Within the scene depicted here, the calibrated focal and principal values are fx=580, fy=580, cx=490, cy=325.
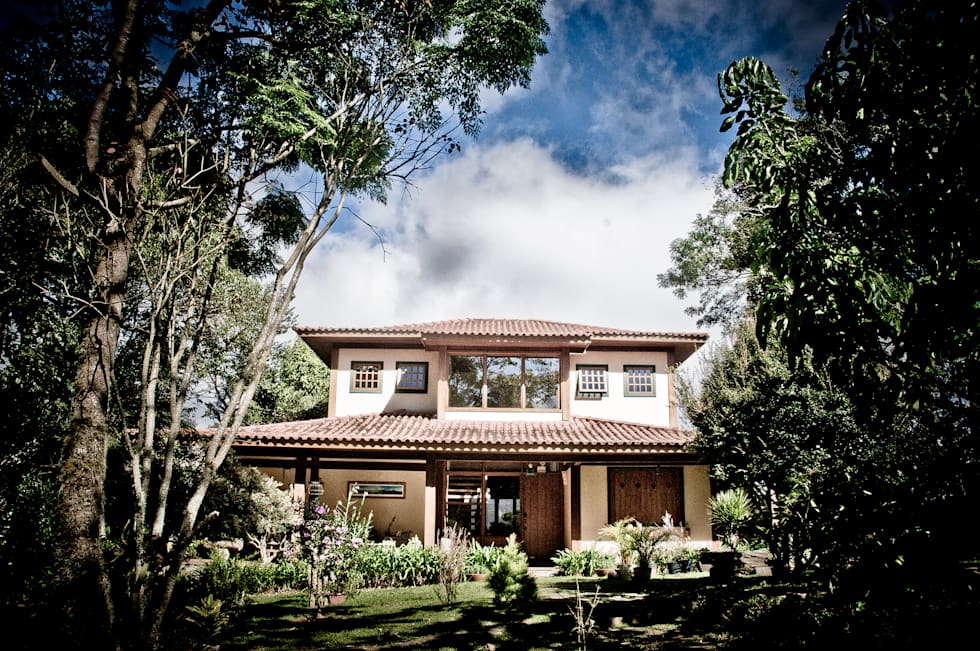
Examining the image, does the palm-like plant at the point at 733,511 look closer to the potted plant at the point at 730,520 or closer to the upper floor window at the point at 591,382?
the potted plant at the point at 730,520

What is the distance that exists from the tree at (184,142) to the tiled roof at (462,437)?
21.3ft

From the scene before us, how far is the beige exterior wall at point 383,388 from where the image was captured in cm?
1822

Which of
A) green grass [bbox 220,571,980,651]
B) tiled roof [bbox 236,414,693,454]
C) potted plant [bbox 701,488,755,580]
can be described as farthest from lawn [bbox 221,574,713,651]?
tiled roof [bbox 236,414,693,454]

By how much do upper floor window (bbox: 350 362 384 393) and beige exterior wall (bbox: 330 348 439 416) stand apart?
100 mm

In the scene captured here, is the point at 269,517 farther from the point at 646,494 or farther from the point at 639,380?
the point at 639,380

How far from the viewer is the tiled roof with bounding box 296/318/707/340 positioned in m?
17.2

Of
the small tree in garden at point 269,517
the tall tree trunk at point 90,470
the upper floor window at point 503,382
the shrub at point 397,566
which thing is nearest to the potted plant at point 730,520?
the shrub at point 397,566

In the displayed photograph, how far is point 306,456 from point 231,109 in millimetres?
10303

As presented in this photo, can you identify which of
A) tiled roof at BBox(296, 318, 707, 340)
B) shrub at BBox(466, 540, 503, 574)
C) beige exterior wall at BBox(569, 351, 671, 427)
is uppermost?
tiled roof at BBox(296, 318, 707, 340)

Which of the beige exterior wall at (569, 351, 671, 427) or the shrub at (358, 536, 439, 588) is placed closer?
the shrub at (358, 536, 439, 588)

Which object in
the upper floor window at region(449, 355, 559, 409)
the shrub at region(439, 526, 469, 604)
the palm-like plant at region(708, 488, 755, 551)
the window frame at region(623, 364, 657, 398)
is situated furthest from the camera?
the window frame at region(623, 364, 657, 398)

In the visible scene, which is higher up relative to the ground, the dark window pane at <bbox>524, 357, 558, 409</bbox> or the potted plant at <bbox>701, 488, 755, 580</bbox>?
the dark window pane at <bbox>524, 357, 558, 409</bbox>

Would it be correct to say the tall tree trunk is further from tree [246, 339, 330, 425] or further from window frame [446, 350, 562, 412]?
tree [246, 339, 330, 425]

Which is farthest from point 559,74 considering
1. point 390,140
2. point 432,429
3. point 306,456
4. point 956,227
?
point 306,456
